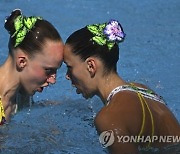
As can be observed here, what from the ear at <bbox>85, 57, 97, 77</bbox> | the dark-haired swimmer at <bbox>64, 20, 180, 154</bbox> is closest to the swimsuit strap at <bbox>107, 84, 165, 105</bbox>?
the dark-haired swimmer at <bbox>64, 20, 180, 154</bbox>

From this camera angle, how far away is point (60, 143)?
4.27 meters

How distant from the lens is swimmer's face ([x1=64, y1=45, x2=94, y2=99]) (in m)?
3.76

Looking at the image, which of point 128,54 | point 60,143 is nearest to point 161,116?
point 60,143

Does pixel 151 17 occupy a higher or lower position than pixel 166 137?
higher

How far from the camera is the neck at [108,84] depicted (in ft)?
12.2

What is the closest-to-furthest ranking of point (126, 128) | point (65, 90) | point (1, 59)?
1. point (126, 128)
2. point (65, 90)
3. point (1, 59)

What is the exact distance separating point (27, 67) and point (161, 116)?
0.95m

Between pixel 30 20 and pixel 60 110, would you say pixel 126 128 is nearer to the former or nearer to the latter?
pixel 30 20

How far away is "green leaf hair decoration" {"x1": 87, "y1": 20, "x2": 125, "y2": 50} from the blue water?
2.54 ft

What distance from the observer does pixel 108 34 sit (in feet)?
12.3

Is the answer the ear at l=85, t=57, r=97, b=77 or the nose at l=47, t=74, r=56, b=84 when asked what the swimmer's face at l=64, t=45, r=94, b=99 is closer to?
the ear at l=85, t=57, r=97, b=77

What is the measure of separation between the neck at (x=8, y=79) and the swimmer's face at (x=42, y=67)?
55 mm

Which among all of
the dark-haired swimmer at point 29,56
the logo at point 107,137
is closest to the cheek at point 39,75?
the dark-haired swimmer at point 29,56

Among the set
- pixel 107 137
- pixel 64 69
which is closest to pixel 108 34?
pixel 107 137
